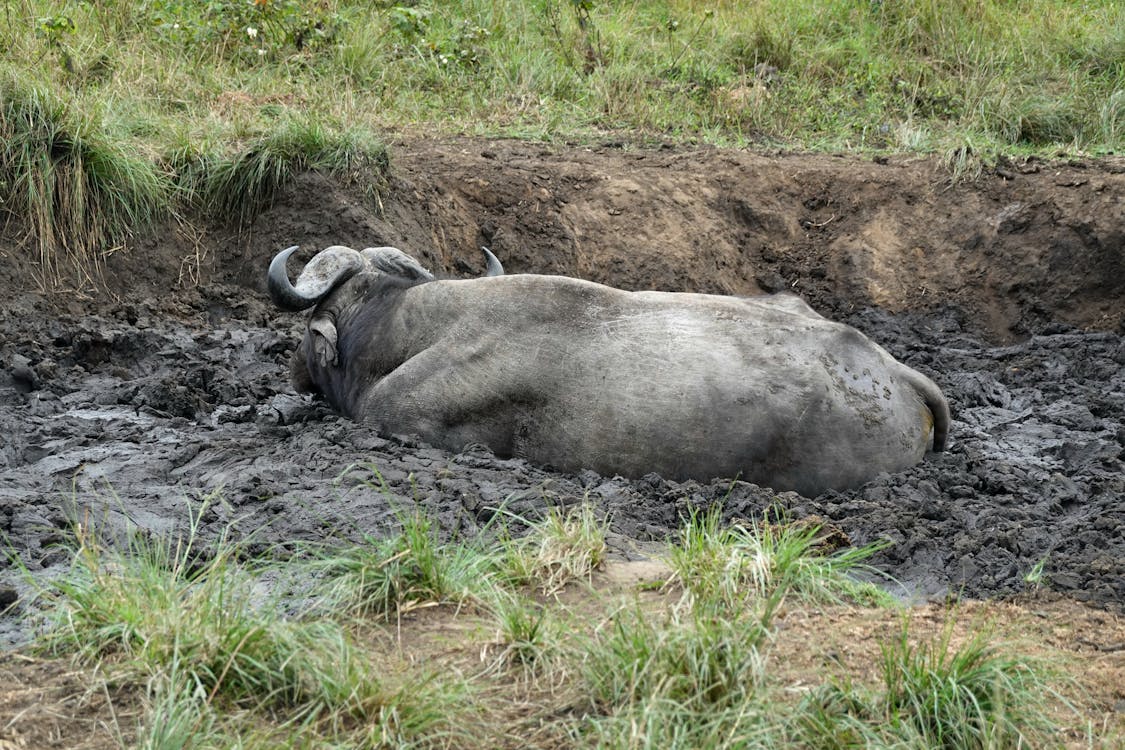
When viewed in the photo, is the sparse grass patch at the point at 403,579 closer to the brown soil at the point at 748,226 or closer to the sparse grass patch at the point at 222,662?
the sparse grass patch at the point at 222,662

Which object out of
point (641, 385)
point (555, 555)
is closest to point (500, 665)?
point (555, 555)

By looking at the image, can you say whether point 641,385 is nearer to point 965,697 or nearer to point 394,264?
point 394,264

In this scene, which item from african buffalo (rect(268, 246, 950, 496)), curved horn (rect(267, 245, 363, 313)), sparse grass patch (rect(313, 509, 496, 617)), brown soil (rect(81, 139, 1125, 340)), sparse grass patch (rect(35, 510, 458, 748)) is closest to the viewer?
sparse grass patch (rect(35, 510, 458, 748))

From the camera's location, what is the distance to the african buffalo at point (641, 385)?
5.98 metres

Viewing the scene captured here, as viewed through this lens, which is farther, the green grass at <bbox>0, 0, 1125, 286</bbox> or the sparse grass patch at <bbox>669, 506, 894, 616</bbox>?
the green grass at <bbox>0, 0, 1125, 286</bbox>

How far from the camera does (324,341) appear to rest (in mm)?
6945

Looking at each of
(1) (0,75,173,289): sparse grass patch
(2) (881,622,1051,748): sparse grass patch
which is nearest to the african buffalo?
(2) (881,622,1051,748): sparse grass patch

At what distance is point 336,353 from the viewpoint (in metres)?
6.93

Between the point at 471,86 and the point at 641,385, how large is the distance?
6.84 meters

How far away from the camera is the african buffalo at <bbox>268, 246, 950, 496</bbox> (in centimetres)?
598

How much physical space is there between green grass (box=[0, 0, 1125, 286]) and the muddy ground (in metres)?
0.33

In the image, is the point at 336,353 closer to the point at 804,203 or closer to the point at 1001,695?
the point at 1001,695

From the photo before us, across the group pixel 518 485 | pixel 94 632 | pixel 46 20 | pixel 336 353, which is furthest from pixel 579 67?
pixel 94 632

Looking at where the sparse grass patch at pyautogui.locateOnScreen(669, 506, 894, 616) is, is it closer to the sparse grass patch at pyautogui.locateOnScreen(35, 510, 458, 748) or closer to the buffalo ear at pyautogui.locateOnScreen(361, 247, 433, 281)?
the sparse grass patch at pyautogui.locateOnScreen(35, 510, 458, 748)
